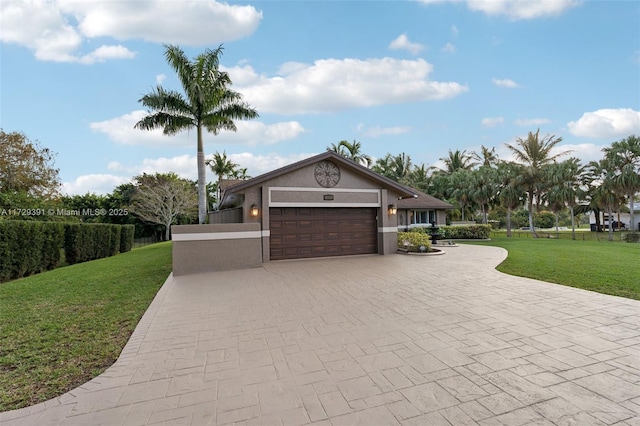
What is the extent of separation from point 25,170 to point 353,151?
25.5 metres

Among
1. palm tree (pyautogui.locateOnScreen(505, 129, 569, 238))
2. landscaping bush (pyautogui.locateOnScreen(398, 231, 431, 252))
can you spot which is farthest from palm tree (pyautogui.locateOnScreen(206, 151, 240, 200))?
palm tree (pyautogui.locateOnScreen(505, 129, 569, 238))

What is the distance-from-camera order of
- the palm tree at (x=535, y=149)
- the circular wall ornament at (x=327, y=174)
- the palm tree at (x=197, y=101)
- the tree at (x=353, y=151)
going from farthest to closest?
the tree at (x=353, y=151) < the palm tree at (x=535, y=149) < the palm tree at (x=197, y=101) < the circular wall ornament at (x=327, y=174)

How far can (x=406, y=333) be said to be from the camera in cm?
418

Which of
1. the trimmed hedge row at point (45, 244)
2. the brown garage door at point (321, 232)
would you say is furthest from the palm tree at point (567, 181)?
the trimmed hedge row at point (45, 244)

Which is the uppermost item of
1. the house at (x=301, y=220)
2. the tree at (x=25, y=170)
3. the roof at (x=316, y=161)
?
the tree at (x=25, y=170)

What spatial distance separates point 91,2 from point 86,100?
670cm

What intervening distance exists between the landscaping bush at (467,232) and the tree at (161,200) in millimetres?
25360

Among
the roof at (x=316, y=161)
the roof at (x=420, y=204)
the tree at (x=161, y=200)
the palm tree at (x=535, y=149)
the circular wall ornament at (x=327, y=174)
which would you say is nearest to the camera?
the roof at (x=316, y=161)

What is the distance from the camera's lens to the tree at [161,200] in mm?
30000

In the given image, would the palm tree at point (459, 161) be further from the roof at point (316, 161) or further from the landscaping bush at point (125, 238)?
the landscaping bush at point (125, 238)

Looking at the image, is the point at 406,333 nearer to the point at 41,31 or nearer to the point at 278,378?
the point at 278,378

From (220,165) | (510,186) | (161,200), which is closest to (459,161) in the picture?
(510,186)

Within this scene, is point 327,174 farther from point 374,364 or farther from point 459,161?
point 459,161

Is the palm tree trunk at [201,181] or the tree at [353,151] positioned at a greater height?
the tree at [353,151]
